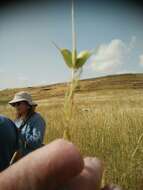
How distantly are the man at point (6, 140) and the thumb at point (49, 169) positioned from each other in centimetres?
156

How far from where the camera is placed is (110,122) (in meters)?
3.43

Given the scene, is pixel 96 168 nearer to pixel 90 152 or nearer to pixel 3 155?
pixel 3 155

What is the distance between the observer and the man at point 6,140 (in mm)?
1852

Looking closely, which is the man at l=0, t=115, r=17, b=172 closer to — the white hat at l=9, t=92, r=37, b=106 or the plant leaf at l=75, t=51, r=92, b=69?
the white hat at l=9, t=92, r=37, b=106

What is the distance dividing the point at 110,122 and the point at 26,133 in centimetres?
95

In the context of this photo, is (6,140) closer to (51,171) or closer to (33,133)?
(33,133)

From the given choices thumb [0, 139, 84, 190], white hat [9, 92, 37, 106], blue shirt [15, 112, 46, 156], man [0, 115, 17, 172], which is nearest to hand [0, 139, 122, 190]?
thumb [0, 139, 84, 190]

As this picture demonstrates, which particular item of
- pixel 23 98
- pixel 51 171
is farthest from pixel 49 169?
pixel 23 98

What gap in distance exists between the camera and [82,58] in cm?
31

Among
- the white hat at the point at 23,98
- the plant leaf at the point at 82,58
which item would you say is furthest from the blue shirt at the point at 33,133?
the plant leaf at the point at 82,58

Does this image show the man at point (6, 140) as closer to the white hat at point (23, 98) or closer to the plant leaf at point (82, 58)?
the white hat at point (23, 98)

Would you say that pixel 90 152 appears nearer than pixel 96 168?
No

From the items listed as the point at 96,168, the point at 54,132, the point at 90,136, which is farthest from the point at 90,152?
the point at 96,168

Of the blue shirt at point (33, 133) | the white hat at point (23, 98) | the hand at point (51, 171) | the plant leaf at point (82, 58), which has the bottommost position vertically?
the blue shirt at point (33, 133)
